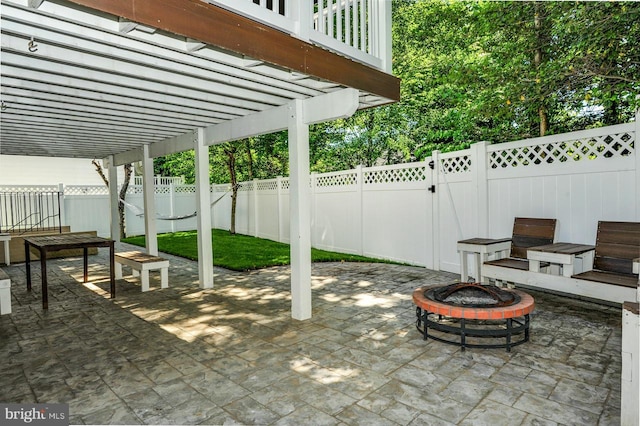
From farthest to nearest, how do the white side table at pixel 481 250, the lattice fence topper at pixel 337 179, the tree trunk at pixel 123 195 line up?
the tree trunk at pixel 123 195, the lattice fence topper at pixel 337 179, the white side table at pixel 481 250

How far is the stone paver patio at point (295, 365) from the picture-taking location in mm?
2204

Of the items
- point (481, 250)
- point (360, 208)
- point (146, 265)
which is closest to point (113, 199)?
point (146, 265)

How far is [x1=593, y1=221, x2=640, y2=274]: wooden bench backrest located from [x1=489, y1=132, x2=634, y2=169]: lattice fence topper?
86cm

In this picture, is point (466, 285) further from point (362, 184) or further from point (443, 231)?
point (362, 184)

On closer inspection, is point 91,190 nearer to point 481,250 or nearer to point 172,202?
point 172,202

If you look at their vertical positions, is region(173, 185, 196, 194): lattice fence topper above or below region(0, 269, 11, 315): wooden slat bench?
above

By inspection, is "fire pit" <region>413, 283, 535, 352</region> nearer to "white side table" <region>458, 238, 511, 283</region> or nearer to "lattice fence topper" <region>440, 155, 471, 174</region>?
"white side table" <region>458, 238, 511, 283</region>

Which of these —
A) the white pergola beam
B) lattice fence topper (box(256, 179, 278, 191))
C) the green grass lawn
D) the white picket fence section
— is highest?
the white picket fence section

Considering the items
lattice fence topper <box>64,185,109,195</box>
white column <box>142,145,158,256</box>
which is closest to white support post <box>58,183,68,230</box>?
lattice fence topper <box>64,185,109,195</box>

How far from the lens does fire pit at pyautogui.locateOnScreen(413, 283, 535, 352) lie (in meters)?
2.89

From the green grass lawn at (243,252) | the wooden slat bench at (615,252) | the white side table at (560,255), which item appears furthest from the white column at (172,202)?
the wooden slat bench at (615,252)

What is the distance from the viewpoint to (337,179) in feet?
27.4

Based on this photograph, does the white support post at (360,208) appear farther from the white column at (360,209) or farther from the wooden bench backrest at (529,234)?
the wooden bench backrest at (529,234)

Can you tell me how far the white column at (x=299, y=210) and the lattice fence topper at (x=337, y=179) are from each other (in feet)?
13.4
